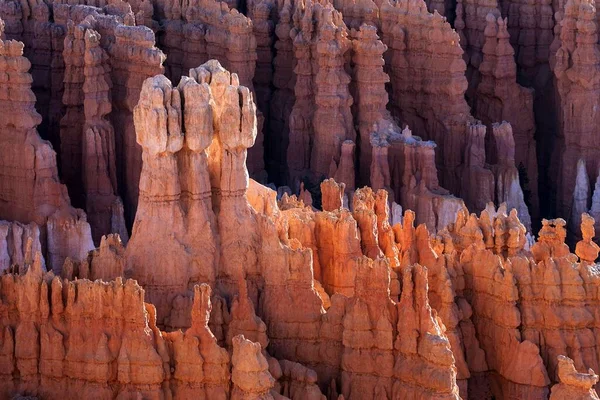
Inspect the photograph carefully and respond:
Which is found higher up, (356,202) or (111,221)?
(356,202)

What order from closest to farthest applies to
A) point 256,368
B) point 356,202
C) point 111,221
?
1. point 256,368
2. point 356,202
3. point 111,221

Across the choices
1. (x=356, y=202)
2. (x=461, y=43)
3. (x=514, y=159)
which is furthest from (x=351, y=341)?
(x=461, y=43)

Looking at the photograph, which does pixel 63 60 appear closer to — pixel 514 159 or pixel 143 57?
pixel 143 57

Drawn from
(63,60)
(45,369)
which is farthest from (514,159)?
(45,369)

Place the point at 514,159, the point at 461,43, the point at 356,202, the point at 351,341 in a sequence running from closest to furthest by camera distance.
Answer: the point at 351,341
the point at 356,202
the point at 514,159
the point at 461,43

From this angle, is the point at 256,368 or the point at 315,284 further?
the point at 315,284

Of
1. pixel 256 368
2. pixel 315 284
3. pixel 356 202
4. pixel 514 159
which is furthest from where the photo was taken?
pixel 514 159

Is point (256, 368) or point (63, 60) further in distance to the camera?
point (63, 60)

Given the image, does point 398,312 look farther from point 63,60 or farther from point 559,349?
point 63,60

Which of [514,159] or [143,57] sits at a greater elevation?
[143,57]
